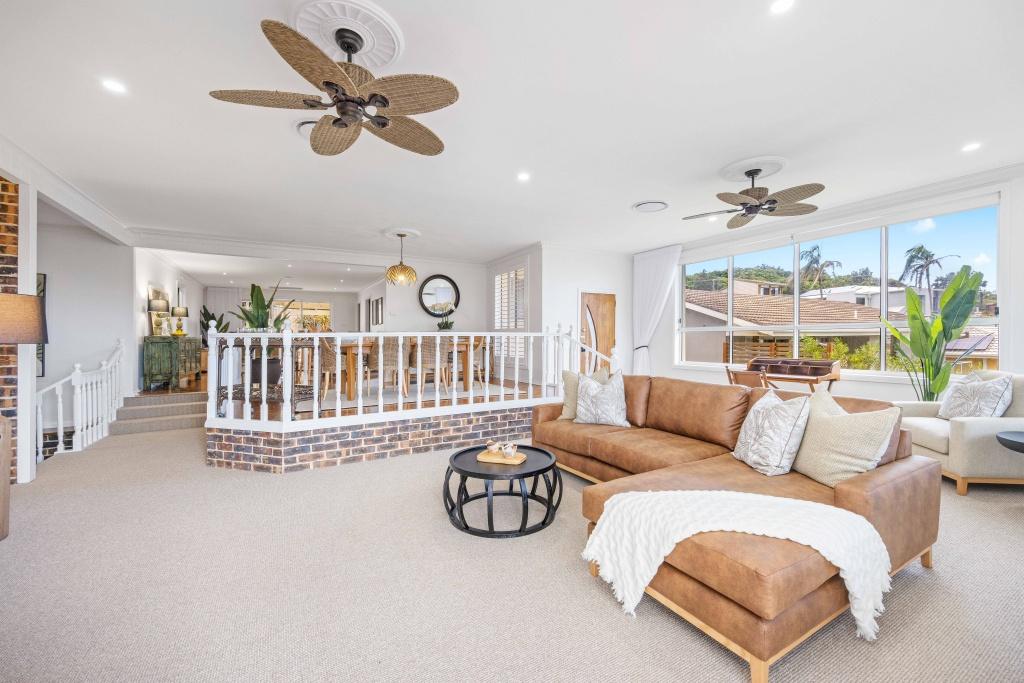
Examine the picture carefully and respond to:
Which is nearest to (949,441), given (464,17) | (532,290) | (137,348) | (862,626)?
(862,626)

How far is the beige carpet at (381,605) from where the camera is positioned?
1.64m

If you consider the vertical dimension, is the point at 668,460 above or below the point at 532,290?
below

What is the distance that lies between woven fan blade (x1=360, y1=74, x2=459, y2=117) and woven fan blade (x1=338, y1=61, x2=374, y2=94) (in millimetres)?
24

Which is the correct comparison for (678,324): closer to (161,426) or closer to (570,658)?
(570,658)

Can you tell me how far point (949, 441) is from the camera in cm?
349

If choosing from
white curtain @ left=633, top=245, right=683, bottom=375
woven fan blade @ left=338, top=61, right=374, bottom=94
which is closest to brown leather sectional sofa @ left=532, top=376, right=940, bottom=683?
woven fan blade @ left=338, top=61, right=374, bottom=94

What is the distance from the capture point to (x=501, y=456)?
9.64 feet

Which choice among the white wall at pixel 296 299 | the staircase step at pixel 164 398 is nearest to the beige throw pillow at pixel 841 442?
the staircase step at pixel 164 398

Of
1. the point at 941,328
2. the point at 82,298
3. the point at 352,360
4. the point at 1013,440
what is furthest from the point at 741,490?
the point at 82,298

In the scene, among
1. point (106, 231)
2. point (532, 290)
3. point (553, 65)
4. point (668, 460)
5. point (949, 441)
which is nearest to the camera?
point (553, 65)

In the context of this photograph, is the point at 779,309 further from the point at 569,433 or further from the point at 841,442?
the point at 841,442

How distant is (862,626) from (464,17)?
3.14 m

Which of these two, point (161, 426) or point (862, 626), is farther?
point (161, 426)

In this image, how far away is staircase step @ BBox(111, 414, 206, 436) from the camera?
5.52 m
